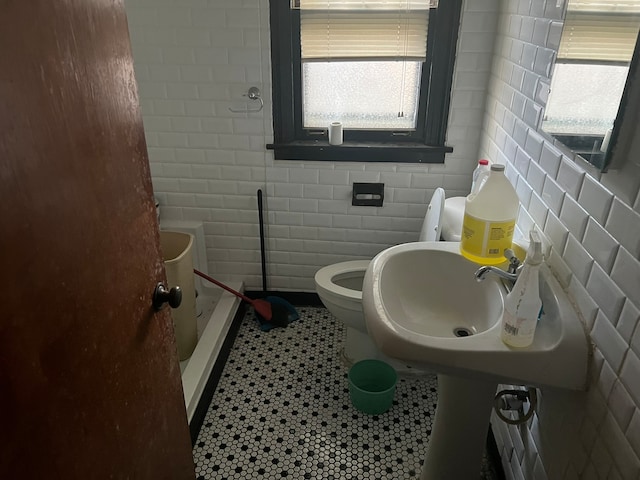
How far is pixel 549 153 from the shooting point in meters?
1.27

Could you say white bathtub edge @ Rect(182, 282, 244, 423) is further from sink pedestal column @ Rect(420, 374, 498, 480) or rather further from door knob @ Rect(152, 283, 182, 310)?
sink pedestal column @ Rect(420, 374, 498, 480)

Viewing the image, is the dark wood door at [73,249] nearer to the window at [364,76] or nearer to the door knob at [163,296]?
the door knob at [163,296]

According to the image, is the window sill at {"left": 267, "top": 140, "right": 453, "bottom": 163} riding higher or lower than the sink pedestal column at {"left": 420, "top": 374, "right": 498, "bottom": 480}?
higher

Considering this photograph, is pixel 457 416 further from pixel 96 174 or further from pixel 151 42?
pixel 151 42

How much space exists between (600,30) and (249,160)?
150cm

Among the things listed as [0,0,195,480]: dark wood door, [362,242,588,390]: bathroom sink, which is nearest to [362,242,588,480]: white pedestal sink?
[362,242,588,390]: bathroom sink

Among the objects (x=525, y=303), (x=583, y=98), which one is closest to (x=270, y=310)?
(x=525, y=303)

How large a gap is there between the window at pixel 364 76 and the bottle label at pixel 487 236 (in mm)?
858

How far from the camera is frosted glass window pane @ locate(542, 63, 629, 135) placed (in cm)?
96

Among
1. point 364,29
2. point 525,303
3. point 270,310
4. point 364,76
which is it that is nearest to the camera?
point 525,303

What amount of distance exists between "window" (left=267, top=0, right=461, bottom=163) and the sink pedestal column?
3.73ft

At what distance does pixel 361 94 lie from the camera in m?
2.10

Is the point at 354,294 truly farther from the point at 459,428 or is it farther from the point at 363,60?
the point at 363,60

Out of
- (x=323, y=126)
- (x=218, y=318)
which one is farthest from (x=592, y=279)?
(x=218, y=318)
